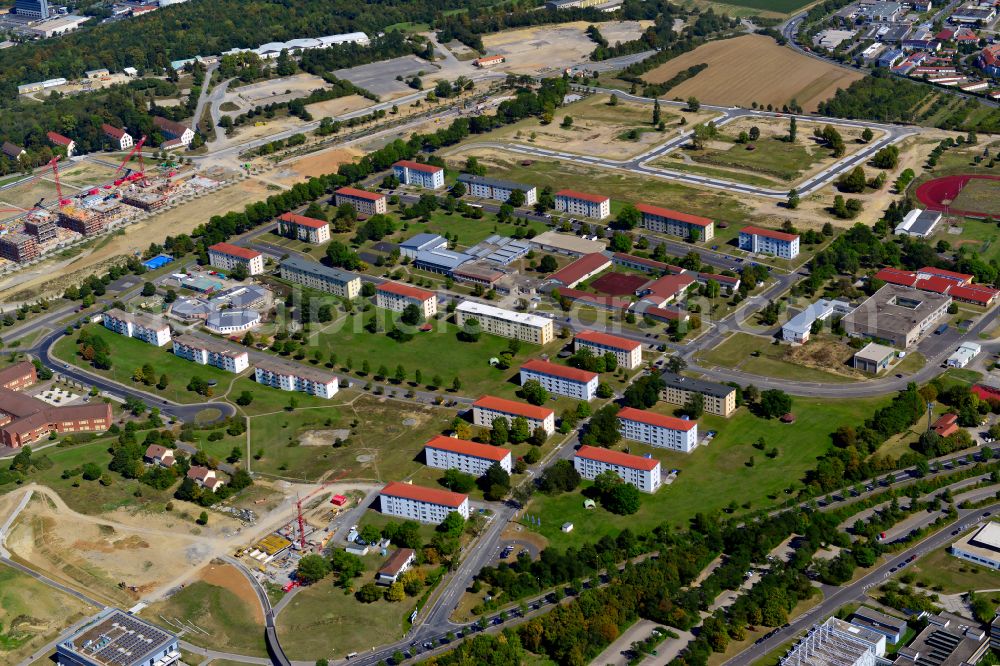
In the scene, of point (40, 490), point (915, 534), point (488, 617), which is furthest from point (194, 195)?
point (915, 534)

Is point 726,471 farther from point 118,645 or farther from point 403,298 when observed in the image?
point 118,645

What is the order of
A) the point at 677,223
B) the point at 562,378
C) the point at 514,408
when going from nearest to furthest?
1. the point at 514,408
2. the point at 562,378
3. the point at 677,223

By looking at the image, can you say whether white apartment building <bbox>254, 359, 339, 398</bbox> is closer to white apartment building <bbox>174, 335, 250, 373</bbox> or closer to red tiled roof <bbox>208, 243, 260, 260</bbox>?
white apartment building <bbox>174, 335, 250, 373</bbox>

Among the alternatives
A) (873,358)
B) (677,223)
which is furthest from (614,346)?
(677,223)

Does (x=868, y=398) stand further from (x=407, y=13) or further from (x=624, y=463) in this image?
(x=407, y=13)

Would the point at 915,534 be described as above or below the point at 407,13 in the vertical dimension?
below

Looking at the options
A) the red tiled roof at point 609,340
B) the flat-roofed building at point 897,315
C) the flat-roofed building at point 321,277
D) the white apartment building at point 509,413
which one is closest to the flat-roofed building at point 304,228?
the flat-roofed building at point 321,277

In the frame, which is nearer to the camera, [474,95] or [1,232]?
[1,232]
